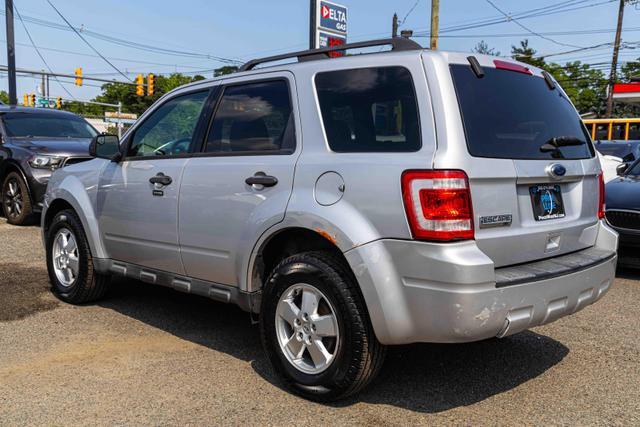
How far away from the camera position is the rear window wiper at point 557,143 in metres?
3.52

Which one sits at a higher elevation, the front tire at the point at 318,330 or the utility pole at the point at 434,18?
the utility pole at the point at 434,18

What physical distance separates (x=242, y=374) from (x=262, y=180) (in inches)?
47.9

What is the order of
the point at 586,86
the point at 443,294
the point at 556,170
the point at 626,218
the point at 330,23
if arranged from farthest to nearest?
the point at 586,86 → the point at 330,23 → the point at 626,218 → the point at 556,170 → the point at 443,294

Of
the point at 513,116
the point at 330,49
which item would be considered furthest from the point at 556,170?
the point at 330,49

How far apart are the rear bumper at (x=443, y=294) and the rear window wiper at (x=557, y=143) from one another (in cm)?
73

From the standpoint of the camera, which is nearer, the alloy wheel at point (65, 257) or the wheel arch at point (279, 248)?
the wheel arch at point (279, 248)

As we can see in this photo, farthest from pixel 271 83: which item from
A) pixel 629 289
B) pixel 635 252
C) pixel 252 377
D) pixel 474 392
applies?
pixel 635 252

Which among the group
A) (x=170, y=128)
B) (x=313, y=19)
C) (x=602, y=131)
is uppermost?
(x=313, y=19)

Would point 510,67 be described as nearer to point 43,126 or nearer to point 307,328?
point 307,328

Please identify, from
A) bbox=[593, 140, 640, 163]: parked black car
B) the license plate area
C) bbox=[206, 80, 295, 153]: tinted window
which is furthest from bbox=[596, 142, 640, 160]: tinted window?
bbox=[206, 80, 295, 153]: tinted window

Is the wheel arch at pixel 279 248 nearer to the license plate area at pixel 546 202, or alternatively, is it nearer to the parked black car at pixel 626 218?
the license plate area at pixel 546 202

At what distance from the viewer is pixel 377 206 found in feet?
10.2

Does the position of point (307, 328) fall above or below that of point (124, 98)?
below

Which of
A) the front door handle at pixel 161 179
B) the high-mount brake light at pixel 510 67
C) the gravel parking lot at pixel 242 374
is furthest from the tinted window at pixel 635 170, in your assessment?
the front door handle at pixel 161 179
